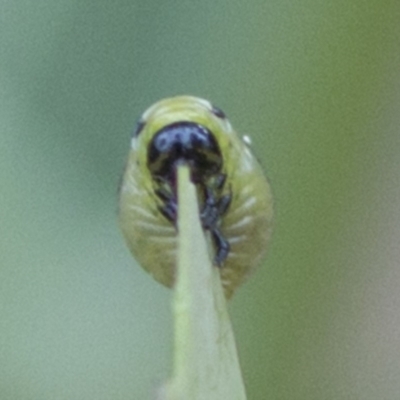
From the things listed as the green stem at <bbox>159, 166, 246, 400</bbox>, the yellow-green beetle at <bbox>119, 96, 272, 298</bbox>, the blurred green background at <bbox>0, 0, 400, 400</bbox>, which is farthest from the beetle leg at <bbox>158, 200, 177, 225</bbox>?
the blurred green background at <bbox>0, 0, 400, 400</bbox>

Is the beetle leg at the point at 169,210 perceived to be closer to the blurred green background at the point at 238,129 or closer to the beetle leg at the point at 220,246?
the beetle leg at the point at 220,246

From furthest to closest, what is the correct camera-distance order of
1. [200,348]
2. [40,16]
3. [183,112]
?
[40,16] < [183,112] < [200,348]

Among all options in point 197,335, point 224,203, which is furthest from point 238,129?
point 197,335

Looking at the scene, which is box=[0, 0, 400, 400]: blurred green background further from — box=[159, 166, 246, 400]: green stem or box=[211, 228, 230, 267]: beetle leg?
box=[159, 166, 246, 400]: green stem

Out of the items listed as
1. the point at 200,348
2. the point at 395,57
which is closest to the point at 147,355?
the point at 395,57

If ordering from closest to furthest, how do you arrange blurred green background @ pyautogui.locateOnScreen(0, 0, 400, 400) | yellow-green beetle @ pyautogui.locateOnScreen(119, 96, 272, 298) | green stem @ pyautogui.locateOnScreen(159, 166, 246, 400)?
green stem @ pyautogui.locateOnScreen(159, 166, 246, 400)
yellow-green beetle @ pyautogui.locateOnScreen(119, 96, 272, 298)
blurred green background @ pyautogui.locateOnScreen(0, 0, 400, 400)

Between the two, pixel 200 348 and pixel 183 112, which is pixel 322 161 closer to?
pixel 183 112
